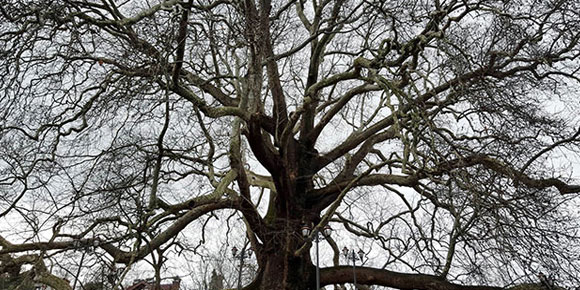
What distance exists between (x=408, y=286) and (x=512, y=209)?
274 cm

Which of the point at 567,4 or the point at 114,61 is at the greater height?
the point at 567,4

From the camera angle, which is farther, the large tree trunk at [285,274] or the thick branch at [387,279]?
the large tree trunk at [285,274]

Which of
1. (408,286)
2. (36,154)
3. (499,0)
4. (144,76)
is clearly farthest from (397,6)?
(36,154)

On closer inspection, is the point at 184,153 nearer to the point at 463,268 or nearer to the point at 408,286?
the point at 408,286

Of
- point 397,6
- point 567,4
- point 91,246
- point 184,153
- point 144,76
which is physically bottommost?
point 91,246

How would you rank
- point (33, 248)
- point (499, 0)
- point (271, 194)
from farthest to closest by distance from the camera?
point (271, 194) → point (499, 0) → point (33, 248)

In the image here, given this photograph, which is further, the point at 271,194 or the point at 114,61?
the point at 271,194

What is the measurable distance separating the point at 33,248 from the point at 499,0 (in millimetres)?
8029

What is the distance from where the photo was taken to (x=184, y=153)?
6.70m

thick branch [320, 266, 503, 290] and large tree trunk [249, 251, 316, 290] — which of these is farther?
large tree trunk [249, 251, 316, 290]

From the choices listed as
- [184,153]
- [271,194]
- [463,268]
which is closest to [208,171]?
[184,153]

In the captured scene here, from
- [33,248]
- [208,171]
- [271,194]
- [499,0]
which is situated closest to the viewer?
[33,248]

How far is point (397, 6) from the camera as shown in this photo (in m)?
6.34

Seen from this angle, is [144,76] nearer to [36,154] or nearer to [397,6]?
[36,154]
